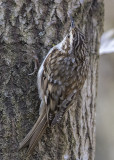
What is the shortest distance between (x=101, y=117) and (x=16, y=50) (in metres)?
4.16

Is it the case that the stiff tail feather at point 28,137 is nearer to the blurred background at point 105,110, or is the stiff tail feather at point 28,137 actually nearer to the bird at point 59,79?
the bird at point 59,79

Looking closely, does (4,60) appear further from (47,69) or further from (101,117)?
(101,117)

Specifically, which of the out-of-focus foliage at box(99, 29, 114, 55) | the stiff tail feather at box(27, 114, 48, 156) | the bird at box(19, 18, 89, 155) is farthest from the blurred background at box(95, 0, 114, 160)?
the stiff tail feather at box(27, 114, 48, 156)

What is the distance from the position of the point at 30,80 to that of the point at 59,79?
0.21 meters

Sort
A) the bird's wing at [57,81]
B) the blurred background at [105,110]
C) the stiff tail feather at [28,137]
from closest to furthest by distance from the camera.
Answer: the stiff tail feather at [28,137]
the bird's wing at [57,81]
the blurred background at [105,110]

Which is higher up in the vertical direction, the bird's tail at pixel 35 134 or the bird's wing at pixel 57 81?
the bird's wing at pixel 57 81

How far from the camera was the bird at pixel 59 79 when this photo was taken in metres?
2.06

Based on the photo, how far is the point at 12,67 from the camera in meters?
2.06

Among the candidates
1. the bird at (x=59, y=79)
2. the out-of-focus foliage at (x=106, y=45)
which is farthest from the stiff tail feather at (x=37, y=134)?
the out-of-focus foliage at (x=106, y=45)

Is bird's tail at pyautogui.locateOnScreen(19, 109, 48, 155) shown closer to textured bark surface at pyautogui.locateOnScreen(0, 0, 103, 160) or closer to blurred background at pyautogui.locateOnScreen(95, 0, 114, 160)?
textured bark surface at pyautogui.locateOnScreen(0, 0, 103, 160)

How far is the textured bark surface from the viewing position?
201cm

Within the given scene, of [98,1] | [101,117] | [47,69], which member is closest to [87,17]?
[98,1]

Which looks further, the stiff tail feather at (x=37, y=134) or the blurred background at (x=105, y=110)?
the blurred background at (x=105, y=110)

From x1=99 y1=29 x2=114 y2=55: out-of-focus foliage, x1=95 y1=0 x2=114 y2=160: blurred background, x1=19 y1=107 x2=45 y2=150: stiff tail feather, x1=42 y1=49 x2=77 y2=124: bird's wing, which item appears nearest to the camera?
x1=19 y1=107 x2=45 y2=150: stiff tail feather
